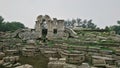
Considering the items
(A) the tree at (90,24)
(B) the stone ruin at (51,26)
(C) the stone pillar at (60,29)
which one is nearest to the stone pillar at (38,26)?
(B) the stone ruin at (51,26)

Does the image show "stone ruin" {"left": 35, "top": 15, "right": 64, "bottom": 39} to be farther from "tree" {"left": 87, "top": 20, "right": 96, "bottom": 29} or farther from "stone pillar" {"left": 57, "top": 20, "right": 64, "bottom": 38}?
"tree" {"left": 87, "top": 20, "right": 96, "bottom": 29}

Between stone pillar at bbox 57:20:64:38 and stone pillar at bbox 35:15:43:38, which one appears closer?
stone pillar at bbox 57:20:64:38

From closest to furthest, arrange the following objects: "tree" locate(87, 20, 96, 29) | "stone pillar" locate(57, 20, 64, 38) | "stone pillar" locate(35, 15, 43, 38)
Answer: "stone pillar" locate(57, 20, 64, 38) < "stone pillar" locate(35, 15, 43, 38) < "tree" locate(87, 20, 96, 29)

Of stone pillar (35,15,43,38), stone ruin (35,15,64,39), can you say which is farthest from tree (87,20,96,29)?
stone pillar (35,15,43,38)

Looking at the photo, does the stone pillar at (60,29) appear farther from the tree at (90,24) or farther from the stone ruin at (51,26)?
the tree at (90,24)

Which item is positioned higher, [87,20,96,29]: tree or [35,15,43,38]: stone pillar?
[87,20,96,29]: tree

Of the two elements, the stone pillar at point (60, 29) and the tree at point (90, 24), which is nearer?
the stone pillar at point (60, 29)

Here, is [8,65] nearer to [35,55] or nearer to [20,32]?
[35,55]

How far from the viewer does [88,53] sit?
1127cm

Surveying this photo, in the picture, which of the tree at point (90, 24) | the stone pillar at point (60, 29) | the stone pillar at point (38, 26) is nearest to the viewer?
the stone pillar at point (60, 29)

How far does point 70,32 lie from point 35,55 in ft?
21.3

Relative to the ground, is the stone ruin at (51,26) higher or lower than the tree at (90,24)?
lower

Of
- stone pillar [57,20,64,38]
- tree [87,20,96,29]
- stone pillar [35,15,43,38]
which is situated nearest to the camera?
stone pillar [57,20,64,38]

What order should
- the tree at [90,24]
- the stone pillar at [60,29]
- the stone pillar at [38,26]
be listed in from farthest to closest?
the tree at [90,24], the stone pillar at [38,26], the stone pillar at [60,29]
